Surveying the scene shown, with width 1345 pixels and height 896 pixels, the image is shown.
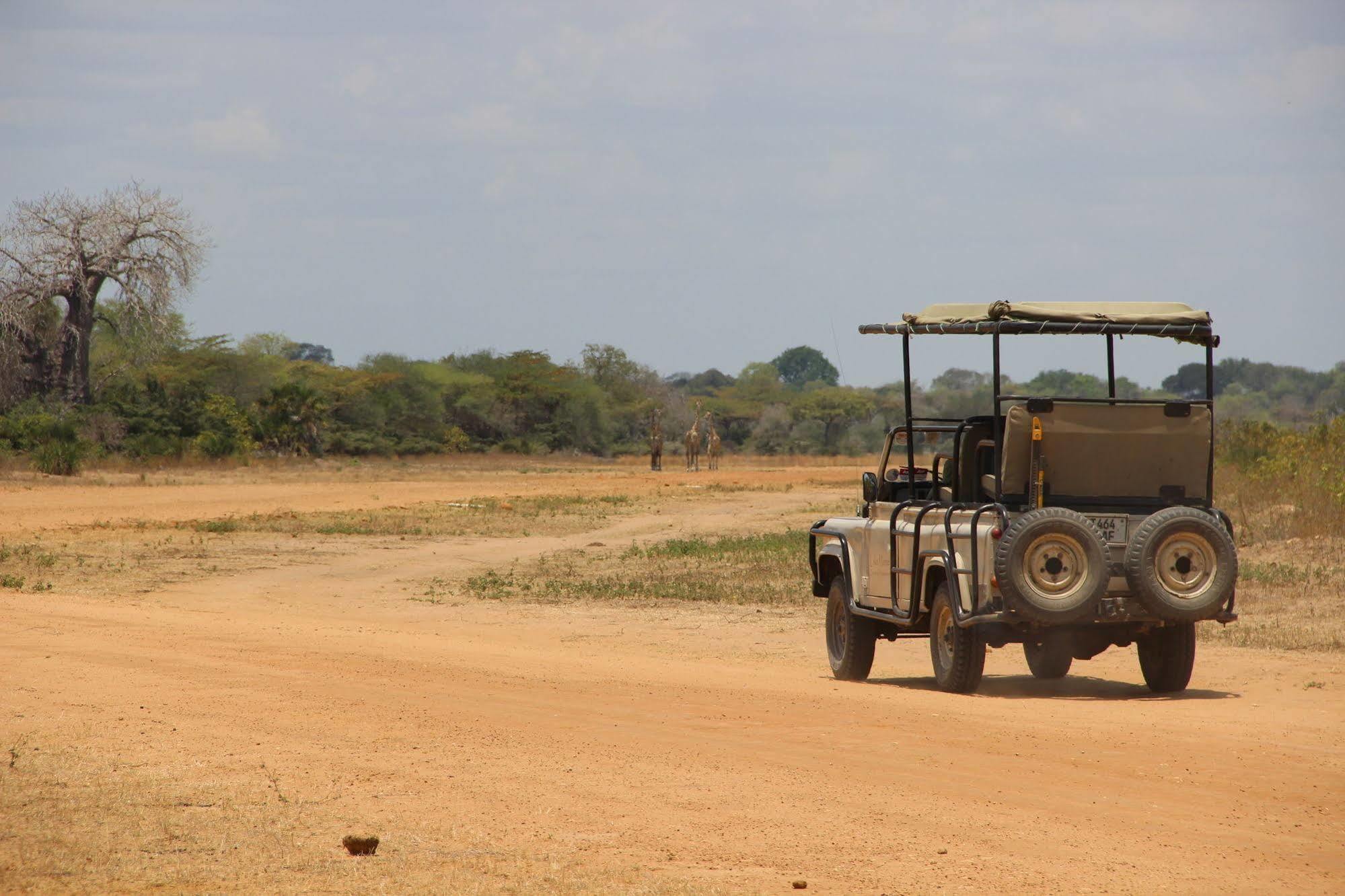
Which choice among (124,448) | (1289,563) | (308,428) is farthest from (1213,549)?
(308,428)

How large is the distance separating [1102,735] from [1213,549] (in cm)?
174

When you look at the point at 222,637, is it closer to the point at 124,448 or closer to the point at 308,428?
the point at 124,448

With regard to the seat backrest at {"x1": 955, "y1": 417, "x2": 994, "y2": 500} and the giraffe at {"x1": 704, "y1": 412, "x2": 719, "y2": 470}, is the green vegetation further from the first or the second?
the seat backrest at {"x1": 955, "y1": 417, "x2": 994, "y2": 500}

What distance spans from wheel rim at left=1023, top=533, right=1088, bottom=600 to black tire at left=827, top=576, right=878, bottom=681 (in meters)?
2.24

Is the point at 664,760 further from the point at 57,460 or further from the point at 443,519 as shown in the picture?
the point at 57,460

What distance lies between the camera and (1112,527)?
9.90 metres

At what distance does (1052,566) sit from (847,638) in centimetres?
254

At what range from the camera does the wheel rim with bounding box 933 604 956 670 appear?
10.4 metres

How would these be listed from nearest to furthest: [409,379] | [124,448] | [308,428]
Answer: [124,448]
[308,428]
[409,379]

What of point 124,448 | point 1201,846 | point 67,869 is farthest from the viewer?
point 124,448

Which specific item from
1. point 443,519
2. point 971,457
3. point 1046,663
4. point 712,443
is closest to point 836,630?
point 1046,663

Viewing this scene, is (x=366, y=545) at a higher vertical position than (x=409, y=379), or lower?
lower

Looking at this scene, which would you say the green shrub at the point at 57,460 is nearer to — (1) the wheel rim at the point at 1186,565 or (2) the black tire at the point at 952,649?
(2) the black tire at the point at 952,649

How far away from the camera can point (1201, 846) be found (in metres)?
6.28
